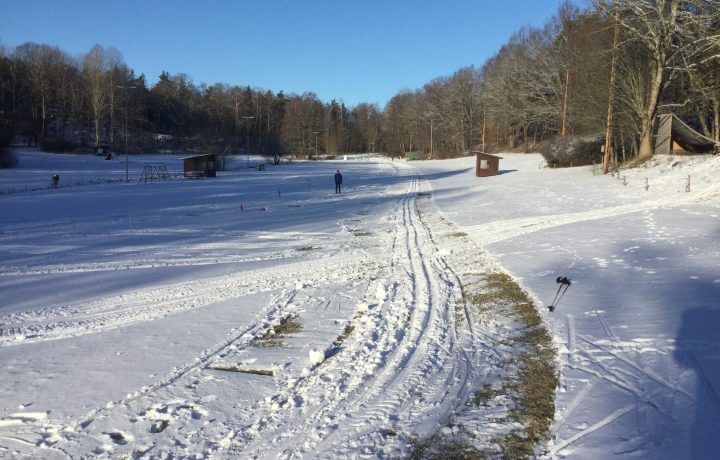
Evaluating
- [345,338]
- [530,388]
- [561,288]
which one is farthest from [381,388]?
[561,288]

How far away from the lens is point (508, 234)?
14.5m

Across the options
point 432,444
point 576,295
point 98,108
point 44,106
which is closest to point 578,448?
point 432,444

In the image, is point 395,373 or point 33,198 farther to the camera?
point 33,198

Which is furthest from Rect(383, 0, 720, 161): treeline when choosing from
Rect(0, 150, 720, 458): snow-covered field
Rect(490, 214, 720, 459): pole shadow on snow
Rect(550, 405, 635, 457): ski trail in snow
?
Rect(550, 405, 635, 457): ski trail in snow

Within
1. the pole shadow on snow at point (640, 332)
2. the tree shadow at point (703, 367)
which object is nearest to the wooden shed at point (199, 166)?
the pole shadow on snow at point (640, 332)

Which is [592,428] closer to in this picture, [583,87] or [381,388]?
[381,388]

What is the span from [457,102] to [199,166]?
185ft

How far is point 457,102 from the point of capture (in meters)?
89.1

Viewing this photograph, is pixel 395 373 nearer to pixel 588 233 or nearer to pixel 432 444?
pixel 432 444

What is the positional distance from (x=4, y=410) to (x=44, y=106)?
88.1 m

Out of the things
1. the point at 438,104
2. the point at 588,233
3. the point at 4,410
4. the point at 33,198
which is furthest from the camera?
the point at 438,104

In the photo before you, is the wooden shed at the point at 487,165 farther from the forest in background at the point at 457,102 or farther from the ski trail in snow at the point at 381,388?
the ski trail in snow at the point at 381,388

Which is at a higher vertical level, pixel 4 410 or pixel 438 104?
pixel 438 104

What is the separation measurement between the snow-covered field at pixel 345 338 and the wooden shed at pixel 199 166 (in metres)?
30.7
